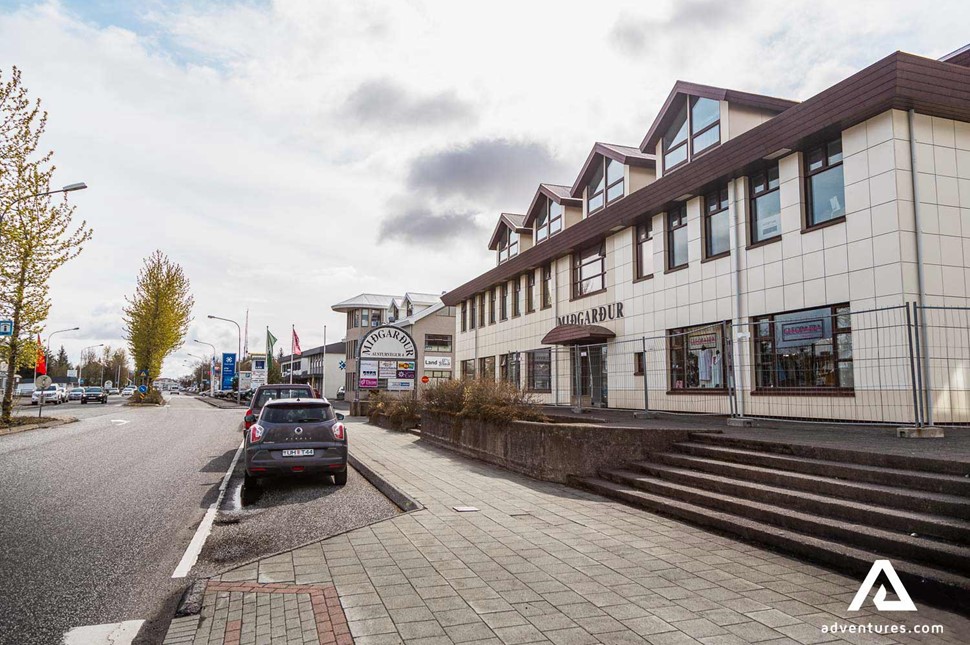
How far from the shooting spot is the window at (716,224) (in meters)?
15.9

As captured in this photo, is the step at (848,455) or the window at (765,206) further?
the window at (765,206)

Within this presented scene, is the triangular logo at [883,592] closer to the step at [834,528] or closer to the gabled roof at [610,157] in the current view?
the step at [834,528]

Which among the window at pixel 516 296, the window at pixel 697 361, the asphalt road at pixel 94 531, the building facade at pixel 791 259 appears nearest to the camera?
the asphalt road at pixel 94 531

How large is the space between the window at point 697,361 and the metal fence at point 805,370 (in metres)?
0.03

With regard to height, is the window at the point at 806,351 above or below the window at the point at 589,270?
below

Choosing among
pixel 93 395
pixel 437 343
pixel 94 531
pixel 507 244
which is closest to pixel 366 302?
pixel 437 343

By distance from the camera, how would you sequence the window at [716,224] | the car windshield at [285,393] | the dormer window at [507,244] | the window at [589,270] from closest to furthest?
the car windshield at [285,393] → the window at [716,224] → the window at [589,270] → the dormer window at [507,244]

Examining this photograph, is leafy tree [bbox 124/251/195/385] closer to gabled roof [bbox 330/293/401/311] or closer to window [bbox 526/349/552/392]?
gabled roof [bbox 330/293/401/311]

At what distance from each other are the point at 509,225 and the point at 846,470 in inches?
962

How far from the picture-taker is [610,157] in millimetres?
21891

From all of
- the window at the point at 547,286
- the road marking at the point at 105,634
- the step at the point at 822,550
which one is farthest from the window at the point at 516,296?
the road marking at the point at 105,634

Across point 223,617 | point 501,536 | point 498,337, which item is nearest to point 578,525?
point 501,536

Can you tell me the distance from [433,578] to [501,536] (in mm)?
1560

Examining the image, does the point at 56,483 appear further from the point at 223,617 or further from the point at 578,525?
the point at 578,525
